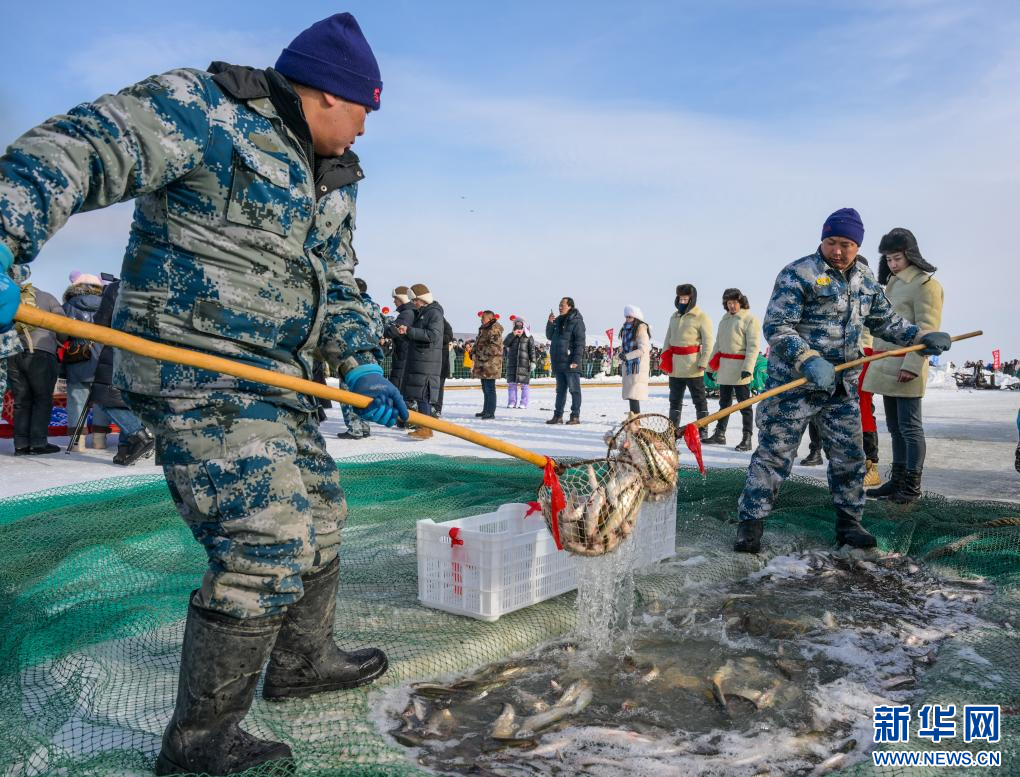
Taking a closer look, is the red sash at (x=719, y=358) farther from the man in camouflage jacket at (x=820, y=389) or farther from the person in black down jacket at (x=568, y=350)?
the man in camouflage jacket at (x=820, y=389)

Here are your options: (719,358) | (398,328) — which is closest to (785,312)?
(719,358)

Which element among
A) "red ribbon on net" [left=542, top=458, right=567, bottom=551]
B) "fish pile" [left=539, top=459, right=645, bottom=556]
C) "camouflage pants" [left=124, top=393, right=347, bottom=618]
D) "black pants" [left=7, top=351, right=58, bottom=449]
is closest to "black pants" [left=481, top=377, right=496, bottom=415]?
"black pants" [left=7, top=351, right=58, bottom=449]

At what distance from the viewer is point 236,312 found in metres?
2.45

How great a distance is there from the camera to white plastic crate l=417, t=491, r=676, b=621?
380 cm

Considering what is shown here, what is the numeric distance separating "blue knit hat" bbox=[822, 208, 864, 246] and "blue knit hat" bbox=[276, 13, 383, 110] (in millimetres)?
3674

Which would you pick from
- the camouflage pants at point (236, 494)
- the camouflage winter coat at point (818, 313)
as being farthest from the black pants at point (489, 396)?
the camouflage pants at point (236, 494)

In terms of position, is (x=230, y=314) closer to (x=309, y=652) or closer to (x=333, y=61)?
(x=333, y=61)

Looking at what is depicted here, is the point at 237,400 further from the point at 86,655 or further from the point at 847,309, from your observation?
the point at 847,309

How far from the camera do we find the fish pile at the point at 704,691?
2.73 m

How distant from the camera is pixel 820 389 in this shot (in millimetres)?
5125

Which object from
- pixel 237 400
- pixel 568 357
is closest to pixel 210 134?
pixel 237 400

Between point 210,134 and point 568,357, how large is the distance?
11.4m

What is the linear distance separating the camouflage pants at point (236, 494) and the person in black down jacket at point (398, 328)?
28.4ft

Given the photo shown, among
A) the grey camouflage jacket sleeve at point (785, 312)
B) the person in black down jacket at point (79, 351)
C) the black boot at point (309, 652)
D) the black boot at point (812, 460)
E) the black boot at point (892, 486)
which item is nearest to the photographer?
the black boot at point (309, 652)
